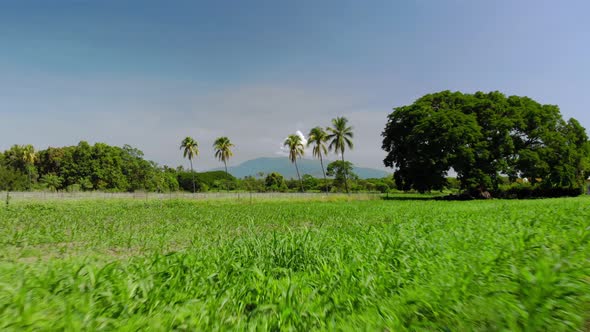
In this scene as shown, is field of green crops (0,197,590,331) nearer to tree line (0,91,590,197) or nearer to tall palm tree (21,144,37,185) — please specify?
tree line (0,91,590,197)

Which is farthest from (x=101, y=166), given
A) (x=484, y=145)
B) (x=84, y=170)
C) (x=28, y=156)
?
(x=484, y=145)

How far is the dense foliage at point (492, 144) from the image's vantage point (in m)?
31.9

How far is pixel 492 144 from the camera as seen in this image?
33281 millimetres

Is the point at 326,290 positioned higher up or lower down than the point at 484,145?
lower down

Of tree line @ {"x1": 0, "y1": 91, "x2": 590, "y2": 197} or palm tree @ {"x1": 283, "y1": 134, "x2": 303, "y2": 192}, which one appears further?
palm tree @ {"x1": 283, "y1": 134, "x2": 303, "y2": 192}

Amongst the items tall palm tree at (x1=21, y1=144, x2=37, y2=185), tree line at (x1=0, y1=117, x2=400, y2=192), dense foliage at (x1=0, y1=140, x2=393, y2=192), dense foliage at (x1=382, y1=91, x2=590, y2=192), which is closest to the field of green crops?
dense foliage at (x1=382, y1=91, x2=590, y2=192)

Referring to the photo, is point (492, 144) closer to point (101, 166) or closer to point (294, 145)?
point (294, 145)

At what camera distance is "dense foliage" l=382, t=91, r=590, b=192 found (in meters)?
31.9

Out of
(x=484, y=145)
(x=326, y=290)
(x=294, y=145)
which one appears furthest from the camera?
(x=294, y=145)

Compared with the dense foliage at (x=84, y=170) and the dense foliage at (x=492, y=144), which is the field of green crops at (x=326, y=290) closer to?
the dense foliage at (x=492, y=144)

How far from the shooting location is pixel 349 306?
3.38m

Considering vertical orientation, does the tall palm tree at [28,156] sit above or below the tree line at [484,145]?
above

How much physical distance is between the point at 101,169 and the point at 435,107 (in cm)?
6098

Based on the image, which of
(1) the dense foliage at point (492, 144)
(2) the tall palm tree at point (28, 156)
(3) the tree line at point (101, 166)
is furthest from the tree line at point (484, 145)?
(2) the tall palm tree at point (28, 156)
